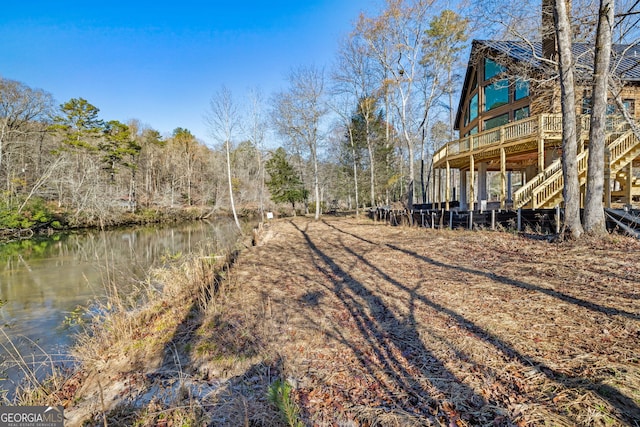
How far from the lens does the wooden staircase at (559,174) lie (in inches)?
395

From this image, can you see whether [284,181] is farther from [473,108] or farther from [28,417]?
[28,417]

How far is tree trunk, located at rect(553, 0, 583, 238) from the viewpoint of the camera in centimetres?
686

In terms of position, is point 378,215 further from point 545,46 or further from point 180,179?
point 180,179

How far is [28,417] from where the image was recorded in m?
2.39

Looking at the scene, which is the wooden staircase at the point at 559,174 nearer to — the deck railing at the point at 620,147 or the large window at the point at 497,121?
the deck railing at the point at 620,147

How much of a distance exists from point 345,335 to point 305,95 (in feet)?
65.4

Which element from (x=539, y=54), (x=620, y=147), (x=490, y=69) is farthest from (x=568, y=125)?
(x=490, y=69)

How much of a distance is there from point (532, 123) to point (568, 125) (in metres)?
5.49

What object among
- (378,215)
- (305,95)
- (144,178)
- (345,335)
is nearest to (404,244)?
(345,335)

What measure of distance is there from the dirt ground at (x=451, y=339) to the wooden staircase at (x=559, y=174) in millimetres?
4265

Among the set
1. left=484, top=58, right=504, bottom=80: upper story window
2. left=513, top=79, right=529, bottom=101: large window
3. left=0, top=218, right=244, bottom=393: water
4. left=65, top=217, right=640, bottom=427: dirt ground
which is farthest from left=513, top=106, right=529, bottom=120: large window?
left=0, top=218, right=244, bottom=393: water

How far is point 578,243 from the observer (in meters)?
6.48

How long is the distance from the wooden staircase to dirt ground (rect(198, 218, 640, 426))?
4.26 metres

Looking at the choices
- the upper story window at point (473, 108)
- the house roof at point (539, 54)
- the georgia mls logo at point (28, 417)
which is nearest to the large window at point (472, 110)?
the upper story window at point (473, 108)
